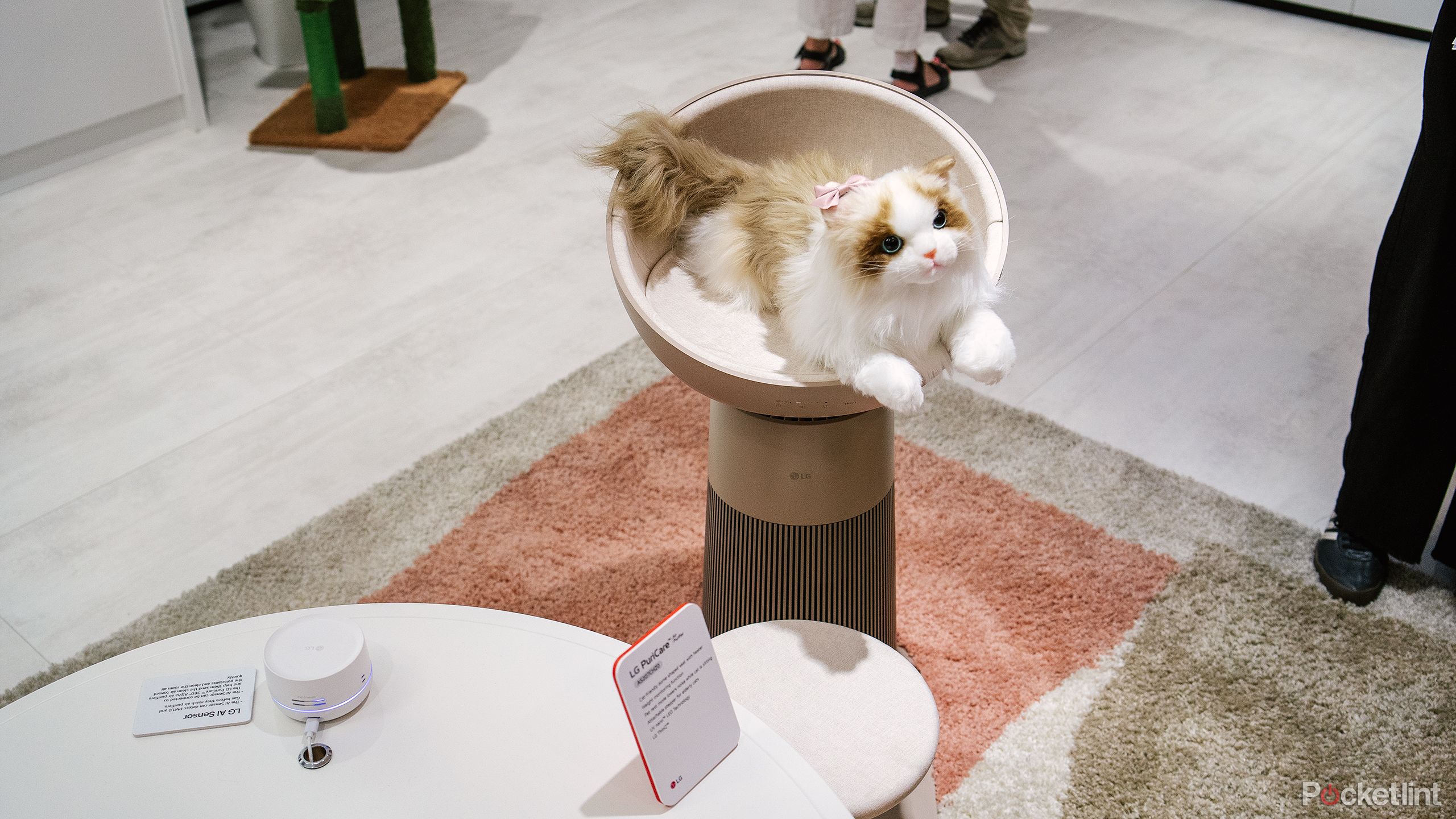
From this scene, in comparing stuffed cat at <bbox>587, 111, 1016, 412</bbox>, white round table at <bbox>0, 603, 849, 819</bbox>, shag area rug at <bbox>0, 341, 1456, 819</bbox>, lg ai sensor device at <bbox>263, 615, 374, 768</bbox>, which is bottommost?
shag area rug at <bbox>0, 341, 1456, 819</bbox>

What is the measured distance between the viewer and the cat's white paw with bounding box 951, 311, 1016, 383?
1.16 meters

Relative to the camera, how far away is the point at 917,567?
190 centimetres

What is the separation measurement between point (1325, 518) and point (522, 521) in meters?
1.46

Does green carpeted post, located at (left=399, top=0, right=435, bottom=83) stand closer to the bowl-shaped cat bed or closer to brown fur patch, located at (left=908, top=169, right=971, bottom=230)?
the bowl-shaped cat bed

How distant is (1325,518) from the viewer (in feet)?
6.56

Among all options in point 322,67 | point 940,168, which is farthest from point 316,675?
point 322,67

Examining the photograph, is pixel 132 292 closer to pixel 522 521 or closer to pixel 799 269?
pixel 522 521

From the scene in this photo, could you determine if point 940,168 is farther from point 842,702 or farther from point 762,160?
point 842,702

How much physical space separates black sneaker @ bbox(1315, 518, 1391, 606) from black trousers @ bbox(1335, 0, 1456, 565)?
0.07 ft

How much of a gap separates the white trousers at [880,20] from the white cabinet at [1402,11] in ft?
6.01

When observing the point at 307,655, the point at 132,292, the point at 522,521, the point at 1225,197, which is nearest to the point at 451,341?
the point at 522,521

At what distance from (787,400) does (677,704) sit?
1.48 feet

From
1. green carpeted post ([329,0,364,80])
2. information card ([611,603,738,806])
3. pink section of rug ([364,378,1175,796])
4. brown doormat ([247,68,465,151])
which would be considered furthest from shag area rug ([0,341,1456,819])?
green carpeted post ([329,0,364,80])

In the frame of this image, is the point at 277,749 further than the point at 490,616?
No
